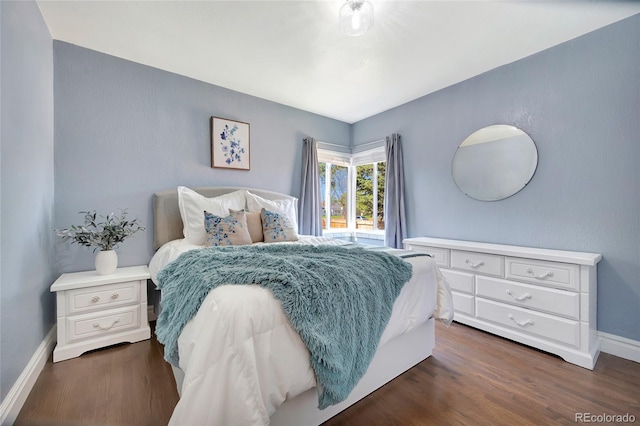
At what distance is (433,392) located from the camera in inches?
63.7

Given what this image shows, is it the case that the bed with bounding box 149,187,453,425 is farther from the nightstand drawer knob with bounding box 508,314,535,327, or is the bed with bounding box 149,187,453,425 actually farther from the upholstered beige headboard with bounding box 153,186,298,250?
the upholstered beige headboard with bounding box 153,186,298,250

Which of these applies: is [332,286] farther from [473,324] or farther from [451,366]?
[473,324]

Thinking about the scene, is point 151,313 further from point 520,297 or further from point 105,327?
point 520,297

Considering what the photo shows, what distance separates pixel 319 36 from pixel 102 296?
2.63 m

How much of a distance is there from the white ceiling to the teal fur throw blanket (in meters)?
1.70

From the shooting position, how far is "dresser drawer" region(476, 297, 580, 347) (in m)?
1.98

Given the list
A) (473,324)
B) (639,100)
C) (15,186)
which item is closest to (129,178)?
(15,186)

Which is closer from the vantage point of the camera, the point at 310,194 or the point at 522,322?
the point at 522,322

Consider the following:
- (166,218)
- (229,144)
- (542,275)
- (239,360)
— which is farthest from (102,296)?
(542,275)

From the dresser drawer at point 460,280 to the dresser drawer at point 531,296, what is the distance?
2.7 inches

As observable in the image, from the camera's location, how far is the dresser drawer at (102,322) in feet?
6.53

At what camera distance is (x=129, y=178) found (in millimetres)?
2623

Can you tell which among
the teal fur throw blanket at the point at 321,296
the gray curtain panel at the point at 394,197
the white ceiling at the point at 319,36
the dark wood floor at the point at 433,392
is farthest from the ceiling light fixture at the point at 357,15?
the dark wood floor at the point at 433,392

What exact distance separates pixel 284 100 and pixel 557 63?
2.74 m
